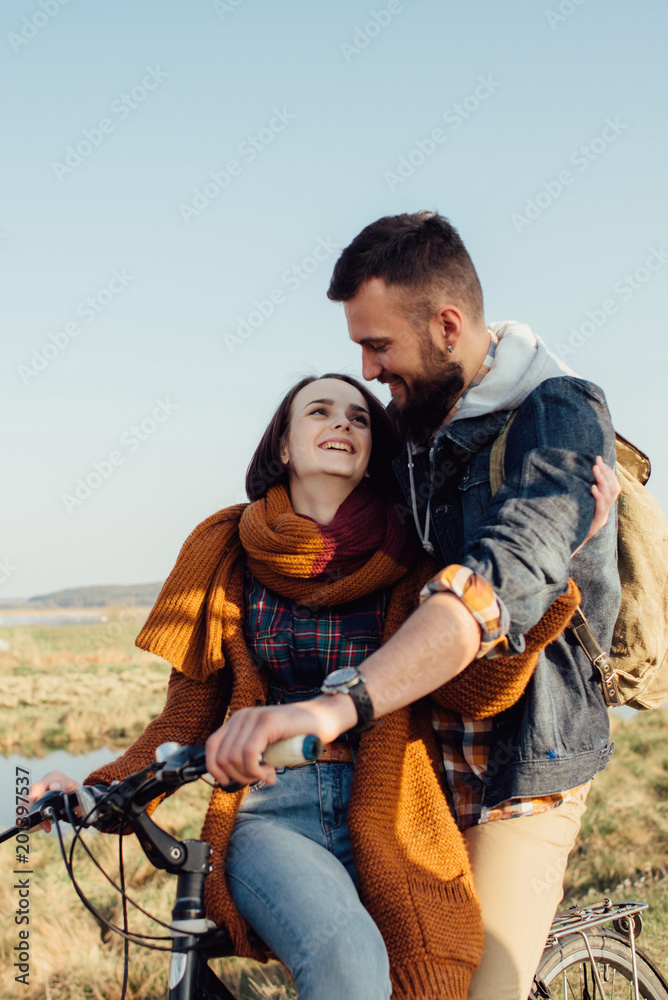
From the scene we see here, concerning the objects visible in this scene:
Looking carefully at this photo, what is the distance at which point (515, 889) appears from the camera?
2266 mm

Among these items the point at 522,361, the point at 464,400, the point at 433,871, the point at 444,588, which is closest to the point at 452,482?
the point at 464,400

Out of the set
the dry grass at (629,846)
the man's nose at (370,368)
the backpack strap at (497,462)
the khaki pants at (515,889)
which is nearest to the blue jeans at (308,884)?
the khaki pants at (515,889)

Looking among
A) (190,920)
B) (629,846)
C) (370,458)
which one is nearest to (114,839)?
(629,846)

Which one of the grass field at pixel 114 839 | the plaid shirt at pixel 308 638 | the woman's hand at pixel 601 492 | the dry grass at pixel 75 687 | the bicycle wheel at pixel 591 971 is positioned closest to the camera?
the woman's hand at pixel 601 492

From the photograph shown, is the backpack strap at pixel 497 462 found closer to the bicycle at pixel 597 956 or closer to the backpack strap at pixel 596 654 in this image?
the backpack strap at pixel 596 654

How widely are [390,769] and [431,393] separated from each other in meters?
1.16

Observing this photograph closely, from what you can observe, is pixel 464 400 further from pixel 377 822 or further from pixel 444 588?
pixel 377 822

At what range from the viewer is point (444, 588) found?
5.39 ft

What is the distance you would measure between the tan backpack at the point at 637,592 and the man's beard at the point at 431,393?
0.30 metres

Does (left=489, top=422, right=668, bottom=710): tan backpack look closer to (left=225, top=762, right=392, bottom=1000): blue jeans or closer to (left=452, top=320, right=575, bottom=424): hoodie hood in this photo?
(left=452, top=320, right=575, bottom=424): hoodie hood

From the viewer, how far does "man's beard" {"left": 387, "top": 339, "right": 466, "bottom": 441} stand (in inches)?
102

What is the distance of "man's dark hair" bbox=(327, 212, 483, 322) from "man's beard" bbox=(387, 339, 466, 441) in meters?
0.14

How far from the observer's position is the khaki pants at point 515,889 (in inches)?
86.0

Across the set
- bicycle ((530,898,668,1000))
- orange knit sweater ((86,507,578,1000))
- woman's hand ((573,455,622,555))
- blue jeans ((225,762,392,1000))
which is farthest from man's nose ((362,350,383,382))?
bicycle ((530,898,668,1000))
